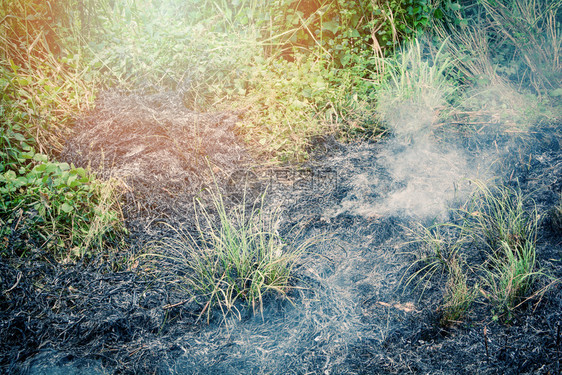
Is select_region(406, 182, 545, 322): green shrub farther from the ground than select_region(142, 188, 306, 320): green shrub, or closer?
closer

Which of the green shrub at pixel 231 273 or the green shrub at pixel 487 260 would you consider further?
the green shrub at pixel 231 273

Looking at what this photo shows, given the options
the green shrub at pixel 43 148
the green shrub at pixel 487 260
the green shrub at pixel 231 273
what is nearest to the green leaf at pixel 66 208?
the green shrub at pixel 43 148

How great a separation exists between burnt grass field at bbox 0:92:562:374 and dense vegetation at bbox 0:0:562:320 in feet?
0.92

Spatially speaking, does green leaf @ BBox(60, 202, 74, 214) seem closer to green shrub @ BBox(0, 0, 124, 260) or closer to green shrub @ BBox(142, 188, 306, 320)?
green shrub @ BBox(0, 0, 124, 260)

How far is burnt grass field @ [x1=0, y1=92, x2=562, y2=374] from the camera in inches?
68.2

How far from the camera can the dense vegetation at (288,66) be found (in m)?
3.12

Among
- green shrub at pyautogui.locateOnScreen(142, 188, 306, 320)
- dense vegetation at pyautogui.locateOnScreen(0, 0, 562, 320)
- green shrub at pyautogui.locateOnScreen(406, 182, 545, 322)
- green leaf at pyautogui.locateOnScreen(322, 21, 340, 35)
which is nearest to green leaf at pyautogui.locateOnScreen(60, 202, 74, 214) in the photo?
dense vegetation at pyautogui.locateOnScreen(0, 0, 562, 320)

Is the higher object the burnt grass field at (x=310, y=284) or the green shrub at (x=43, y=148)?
the green shrub at (x=43, y=148)

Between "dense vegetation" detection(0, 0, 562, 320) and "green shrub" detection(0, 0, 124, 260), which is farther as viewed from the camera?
"dense vegetation" detection(0, 0, 562, 320)

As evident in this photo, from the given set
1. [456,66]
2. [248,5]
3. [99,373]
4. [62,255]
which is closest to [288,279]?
[99,373]

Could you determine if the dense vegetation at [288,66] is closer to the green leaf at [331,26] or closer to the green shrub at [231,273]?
the green leaf at [331,26]

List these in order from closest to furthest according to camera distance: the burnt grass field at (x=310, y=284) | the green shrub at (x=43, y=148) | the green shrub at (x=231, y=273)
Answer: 1. the burnt grass field at (x=310, y=284)
2. the green shrub at (x=231, y=273)
3. the green shrub at (x=43, y=148)

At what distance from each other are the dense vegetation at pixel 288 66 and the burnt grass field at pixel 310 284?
28 cm

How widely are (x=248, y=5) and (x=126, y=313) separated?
10.9ft
